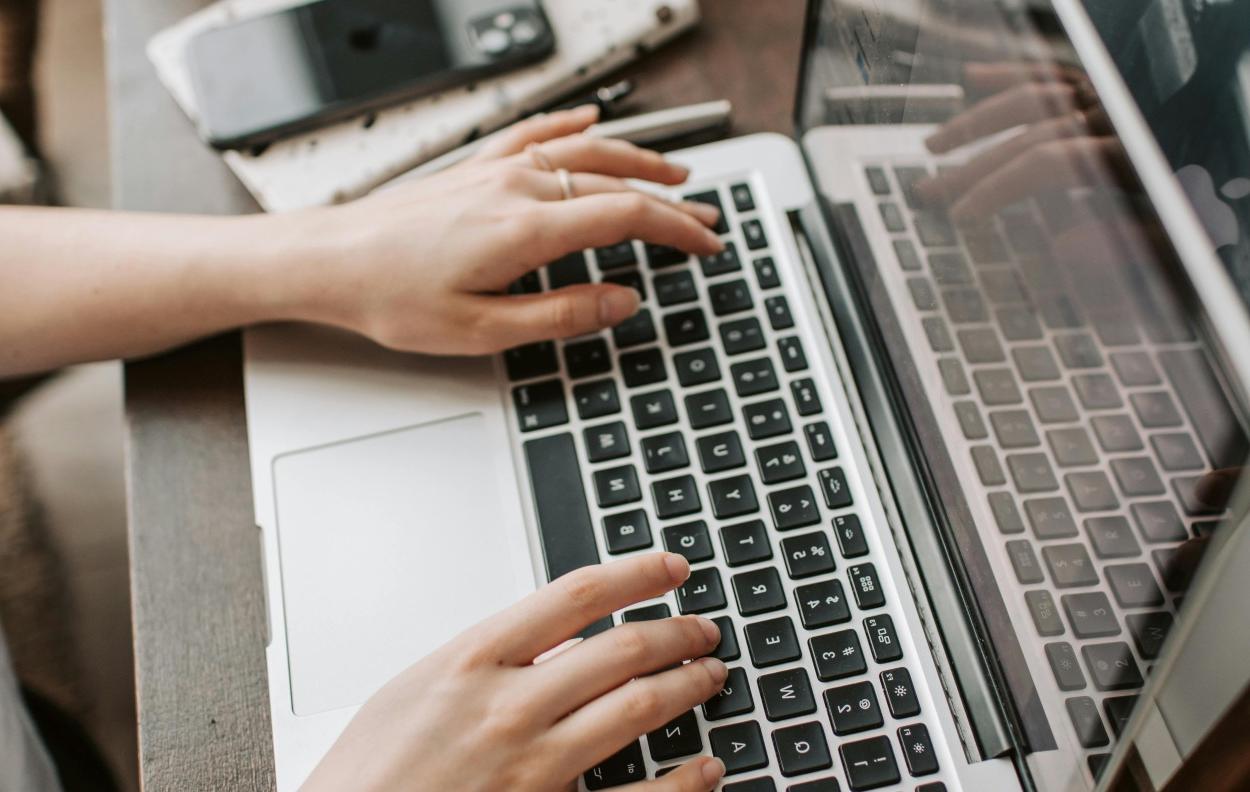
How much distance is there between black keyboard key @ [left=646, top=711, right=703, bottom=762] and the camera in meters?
0.45

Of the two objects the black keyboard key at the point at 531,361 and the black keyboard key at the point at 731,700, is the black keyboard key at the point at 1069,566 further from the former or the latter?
the black keyboard key at the point at 531,361

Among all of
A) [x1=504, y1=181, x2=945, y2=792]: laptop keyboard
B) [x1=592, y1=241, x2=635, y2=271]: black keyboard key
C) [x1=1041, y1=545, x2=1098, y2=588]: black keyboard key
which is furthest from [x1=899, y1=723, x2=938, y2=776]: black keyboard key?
[x1=592, y1=241, x2=635, y2=271]: black keyboard key

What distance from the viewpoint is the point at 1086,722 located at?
15.1 inches

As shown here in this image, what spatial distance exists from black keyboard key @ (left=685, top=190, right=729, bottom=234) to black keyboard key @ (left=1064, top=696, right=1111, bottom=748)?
328mm

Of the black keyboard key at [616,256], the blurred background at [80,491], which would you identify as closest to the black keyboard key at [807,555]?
the black keyboard key at [616,256]

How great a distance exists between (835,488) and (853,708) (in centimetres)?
11

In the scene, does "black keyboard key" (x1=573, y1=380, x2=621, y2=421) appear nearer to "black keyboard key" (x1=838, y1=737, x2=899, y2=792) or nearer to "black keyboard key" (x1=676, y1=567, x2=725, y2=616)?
"black keyboard key" (x1=676, y1=567, x2=725, y2=616)

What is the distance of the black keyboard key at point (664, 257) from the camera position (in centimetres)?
58

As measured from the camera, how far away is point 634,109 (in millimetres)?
655

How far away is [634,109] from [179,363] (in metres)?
0.34

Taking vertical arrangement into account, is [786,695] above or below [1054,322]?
below

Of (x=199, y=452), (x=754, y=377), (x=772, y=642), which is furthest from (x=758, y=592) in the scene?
(x=199, y=452)

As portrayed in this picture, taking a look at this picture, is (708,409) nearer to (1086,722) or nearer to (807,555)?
(807,555)

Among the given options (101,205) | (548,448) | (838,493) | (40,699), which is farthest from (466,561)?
(101,205)
